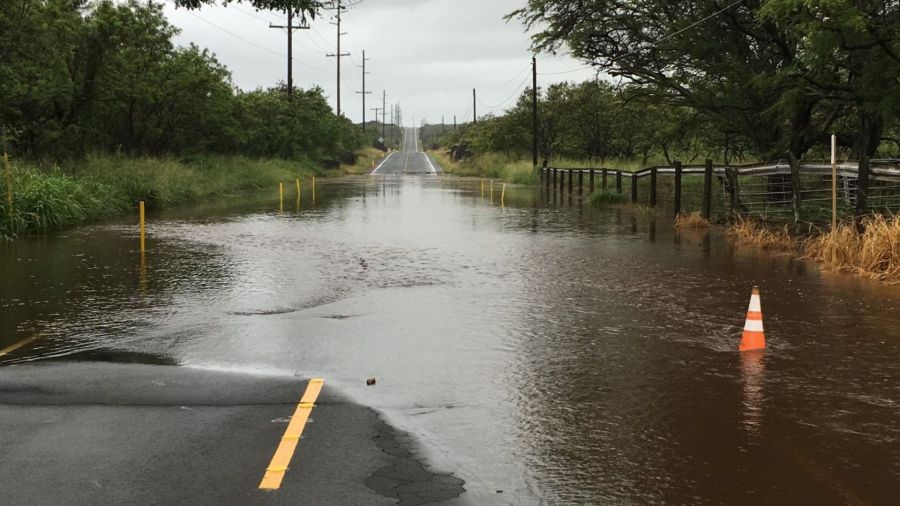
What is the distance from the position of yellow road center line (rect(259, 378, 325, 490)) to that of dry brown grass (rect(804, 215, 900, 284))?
25.8 ft

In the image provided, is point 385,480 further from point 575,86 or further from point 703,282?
point 575,86

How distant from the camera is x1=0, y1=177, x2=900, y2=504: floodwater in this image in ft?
14.7

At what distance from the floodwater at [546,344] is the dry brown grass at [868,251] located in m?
0.40

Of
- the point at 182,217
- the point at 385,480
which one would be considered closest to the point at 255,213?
the point at 182,217

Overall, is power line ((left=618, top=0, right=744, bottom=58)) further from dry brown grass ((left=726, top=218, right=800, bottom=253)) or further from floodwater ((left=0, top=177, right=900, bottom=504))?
floodwater ((left=0, top=177, right=900, bottom=504))

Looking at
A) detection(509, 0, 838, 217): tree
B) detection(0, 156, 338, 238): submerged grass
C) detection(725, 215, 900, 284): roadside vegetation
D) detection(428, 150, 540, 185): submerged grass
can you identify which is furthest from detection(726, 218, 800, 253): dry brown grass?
detection(428, 150, 540, 185): submerged grass

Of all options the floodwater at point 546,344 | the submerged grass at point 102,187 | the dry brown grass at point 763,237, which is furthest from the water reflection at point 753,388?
the submerged grass at point 102,187

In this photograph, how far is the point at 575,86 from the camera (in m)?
54.3

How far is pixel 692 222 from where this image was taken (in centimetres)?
1772

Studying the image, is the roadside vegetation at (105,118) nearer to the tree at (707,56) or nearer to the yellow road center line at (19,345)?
the yellow road center line at (19,345)

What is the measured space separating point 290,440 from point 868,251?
916 cm

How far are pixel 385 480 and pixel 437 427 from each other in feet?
2.98

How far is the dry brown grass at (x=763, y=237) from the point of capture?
13883 mm

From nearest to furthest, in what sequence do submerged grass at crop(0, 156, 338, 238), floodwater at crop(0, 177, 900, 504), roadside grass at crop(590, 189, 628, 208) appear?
floodwater at crop(0, 177, 900, 504) → submerged grass at crop(0, 156, 338, 238) → roadside grass at crop(590, 189, 628, 208)
